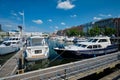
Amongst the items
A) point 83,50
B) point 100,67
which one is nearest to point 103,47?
point 83,50

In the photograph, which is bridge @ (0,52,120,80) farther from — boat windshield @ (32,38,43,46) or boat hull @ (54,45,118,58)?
boat windshield @ (32,38,43,46)

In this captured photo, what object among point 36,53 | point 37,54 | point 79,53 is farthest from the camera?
point 79,53

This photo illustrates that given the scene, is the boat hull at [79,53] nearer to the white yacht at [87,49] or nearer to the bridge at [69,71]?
the white yacht at [87,49]

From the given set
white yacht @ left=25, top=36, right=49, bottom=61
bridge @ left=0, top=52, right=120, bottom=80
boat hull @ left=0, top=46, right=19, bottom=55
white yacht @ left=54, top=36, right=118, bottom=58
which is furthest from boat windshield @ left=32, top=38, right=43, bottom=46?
bridge @ left=0, top=52, right=120, bottom=80

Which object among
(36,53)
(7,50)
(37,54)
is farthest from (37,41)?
(7,50)

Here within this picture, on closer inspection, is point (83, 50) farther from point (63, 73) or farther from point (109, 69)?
point (63, 73)

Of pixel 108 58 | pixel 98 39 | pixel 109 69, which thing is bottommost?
pixel 109 69

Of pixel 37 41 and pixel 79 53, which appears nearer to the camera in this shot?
pixel 79 53

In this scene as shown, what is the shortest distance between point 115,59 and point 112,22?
86.9 m

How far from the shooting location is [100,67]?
1102cm

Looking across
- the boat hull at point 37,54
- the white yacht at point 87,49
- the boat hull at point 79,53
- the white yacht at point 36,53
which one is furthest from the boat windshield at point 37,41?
the boat hull at point 79,53

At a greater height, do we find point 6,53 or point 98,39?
point 98,39

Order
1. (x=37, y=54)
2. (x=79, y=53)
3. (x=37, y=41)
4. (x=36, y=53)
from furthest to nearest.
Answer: (x=37, y=41)
(x=79, y=53)
(x=36, y=53)
(x=37, y=54)

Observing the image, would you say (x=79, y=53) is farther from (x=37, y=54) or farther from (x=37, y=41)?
(x=37, y=41)
